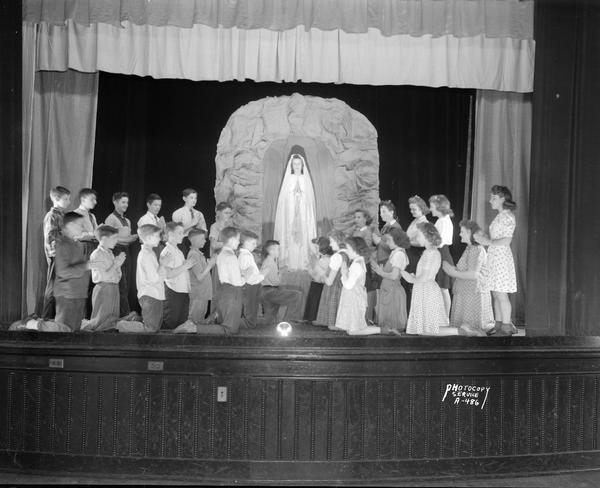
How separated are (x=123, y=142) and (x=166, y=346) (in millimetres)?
3469

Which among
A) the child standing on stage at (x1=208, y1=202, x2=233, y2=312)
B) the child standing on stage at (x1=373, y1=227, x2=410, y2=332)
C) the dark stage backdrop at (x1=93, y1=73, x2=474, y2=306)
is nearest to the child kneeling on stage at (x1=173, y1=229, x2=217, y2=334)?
the child standing on stage at (x1=208, y1=202, x2=233, y2=312)

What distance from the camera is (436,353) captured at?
4730 mm

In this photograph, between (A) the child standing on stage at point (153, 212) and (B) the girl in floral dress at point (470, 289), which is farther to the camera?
(A) the child standing on stage at point (153, 212)

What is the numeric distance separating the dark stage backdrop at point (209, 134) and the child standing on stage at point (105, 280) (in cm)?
198

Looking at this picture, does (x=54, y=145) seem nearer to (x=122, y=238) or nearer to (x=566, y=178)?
(x=122, y=238)

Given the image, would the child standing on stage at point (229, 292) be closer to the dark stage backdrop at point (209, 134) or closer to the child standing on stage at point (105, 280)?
the child standing on stage at point (105, 280)

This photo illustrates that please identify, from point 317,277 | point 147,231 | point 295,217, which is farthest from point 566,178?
point 147,231

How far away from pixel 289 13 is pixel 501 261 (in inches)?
106

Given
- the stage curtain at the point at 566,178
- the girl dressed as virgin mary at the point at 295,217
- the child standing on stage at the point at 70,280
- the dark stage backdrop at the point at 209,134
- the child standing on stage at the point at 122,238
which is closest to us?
the child standing on stage at the point at 70,280

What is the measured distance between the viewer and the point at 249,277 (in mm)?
5684

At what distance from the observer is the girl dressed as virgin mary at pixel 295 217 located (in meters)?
7.47

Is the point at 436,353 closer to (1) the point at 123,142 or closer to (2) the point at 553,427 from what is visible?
(2) the point at 553,427

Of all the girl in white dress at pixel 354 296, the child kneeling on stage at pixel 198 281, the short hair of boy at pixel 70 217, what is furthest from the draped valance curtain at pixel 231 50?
the girl in white dress at pixel 354 296

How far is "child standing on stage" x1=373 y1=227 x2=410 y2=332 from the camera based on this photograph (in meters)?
5.87
